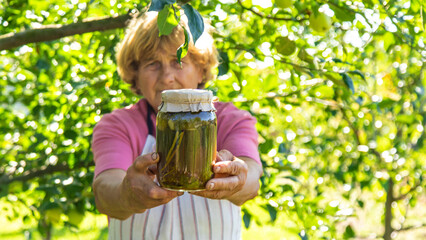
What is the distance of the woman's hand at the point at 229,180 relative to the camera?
139cm

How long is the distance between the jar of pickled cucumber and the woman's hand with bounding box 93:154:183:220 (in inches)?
1.5

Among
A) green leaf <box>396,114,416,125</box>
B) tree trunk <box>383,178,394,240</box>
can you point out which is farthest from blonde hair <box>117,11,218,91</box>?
tree trunk <box>383,178,394,240</box>

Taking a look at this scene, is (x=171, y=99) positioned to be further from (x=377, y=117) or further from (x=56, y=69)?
(x=377, y=117)

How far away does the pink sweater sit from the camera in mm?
1729

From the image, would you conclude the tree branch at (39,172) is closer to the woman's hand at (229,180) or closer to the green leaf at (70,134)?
the green leaf at (70,134)

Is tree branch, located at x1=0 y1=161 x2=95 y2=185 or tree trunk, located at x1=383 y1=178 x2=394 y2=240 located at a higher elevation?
tree branch, located at x1=0 y1=161 x2=95 y2=185

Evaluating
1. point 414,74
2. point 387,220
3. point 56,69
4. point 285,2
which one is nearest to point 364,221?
point 387,220

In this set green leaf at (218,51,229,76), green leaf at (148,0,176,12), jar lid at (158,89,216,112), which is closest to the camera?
green leaf at (148,0,176,12)

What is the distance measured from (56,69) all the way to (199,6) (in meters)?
0.98

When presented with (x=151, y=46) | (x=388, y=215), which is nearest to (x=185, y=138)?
(x=151, y=46)

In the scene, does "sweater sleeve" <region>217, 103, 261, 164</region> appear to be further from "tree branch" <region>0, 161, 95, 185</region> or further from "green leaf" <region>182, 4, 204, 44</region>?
"tree branch" <region>0, 161, 95, 185</region>

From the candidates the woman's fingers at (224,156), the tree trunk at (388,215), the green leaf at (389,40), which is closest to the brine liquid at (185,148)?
the woman's fingers at (224,156)

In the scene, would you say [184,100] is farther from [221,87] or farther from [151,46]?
[221,87]

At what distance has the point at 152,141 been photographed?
188 centimetres
